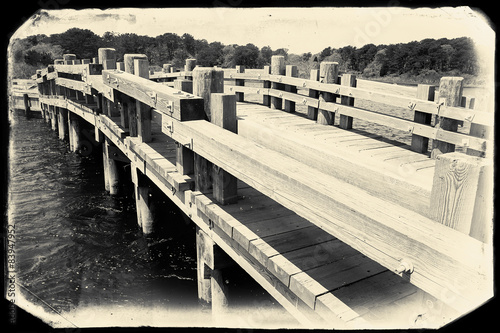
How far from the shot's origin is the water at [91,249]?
7156 mm

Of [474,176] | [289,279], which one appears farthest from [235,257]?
[474,176]

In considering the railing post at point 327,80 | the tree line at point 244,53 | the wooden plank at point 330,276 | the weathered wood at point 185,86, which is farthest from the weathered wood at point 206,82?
the tree line at point 244,53

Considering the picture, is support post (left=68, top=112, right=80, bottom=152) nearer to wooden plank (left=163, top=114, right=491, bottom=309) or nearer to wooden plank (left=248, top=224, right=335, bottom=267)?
wooden plank (left=248, top=224, right=335, bottom=267)

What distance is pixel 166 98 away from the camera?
16.4 feet

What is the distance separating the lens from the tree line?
1312 inches

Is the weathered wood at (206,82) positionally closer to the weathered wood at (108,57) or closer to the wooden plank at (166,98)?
the wooden plank at (166,98)

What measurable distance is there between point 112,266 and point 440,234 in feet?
24.4

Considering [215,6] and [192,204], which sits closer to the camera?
[215,6]

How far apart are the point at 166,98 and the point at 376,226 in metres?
3.59

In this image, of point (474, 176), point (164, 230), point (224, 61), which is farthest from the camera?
point (224, 61)

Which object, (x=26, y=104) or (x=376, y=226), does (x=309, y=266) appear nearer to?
(x=376, y=226)

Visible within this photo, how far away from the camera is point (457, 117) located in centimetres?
569

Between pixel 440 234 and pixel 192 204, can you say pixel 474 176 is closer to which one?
pixel 440 234

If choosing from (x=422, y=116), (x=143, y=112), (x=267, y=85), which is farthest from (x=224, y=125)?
(x=267, y=85)
